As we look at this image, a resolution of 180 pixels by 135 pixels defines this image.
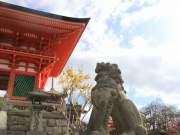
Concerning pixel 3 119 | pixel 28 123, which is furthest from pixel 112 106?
pixel 28 123

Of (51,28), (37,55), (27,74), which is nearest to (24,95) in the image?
(27,74)

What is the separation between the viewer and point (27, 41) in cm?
1744

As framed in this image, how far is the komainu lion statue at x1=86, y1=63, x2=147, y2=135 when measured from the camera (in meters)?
5.13

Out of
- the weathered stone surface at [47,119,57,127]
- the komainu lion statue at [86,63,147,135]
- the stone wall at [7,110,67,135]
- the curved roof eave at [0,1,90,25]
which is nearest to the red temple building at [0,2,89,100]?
the curved roof eave at [0,1,90,25]

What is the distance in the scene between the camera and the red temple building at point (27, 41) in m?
15.7

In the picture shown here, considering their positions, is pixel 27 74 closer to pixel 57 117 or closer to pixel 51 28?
pixel 51 28

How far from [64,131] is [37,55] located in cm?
597

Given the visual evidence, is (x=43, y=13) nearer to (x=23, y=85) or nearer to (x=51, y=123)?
(x=23, y=85)

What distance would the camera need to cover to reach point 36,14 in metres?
15.6

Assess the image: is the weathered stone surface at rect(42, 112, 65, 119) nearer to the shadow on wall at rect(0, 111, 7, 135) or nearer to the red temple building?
the shadow on wall at rect(0, 111, 7, 135)

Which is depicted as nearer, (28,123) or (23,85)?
(28,123)

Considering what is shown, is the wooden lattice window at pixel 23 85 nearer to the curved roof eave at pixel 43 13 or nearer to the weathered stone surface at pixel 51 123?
the curved roof eave at pixel 43 13

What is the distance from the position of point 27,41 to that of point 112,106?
13.2 metres

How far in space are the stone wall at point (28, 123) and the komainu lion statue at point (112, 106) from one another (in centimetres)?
577
